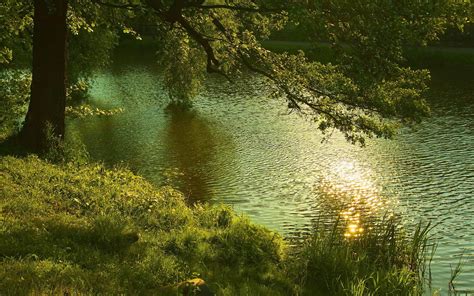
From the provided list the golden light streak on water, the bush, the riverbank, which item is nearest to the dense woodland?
the bush

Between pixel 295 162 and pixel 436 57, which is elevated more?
pixel 436 57

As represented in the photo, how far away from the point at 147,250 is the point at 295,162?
54.5 feet

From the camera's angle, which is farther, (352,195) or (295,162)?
(295,162)

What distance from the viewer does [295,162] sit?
2638 cm

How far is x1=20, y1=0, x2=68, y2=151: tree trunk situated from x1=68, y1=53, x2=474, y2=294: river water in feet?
9.94

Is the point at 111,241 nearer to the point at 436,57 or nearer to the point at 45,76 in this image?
the point at 45,76

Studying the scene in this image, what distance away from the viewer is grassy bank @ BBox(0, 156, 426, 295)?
8.70 meters

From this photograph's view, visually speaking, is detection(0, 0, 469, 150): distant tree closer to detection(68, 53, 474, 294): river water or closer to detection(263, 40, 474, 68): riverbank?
detection(68, 53, 474, 294): river water

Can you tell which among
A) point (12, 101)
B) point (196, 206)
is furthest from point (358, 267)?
point (12, 101)

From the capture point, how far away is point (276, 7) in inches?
537

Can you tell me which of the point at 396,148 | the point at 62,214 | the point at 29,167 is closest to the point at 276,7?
the point at 62,214

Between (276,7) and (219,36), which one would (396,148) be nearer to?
(219,36)

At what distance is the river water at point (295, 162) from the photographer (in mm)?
19234

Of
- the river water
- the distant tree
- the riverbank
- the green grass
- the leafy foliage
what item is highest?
the distant tree
